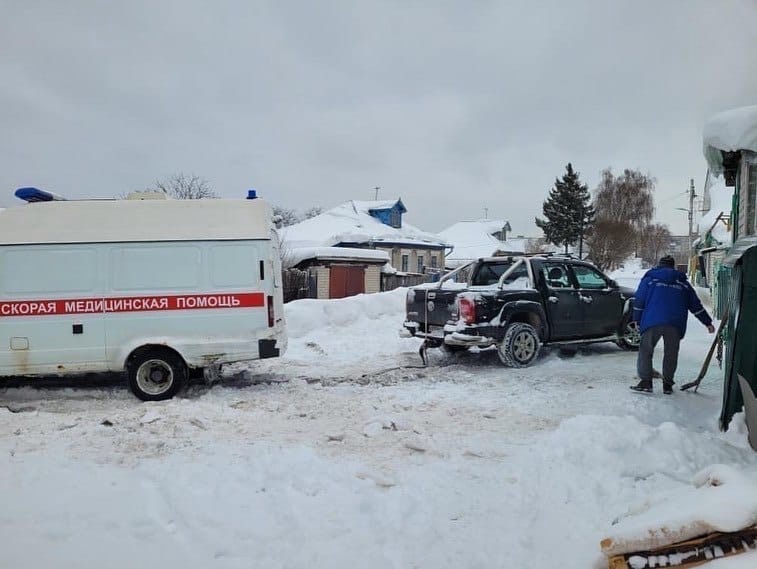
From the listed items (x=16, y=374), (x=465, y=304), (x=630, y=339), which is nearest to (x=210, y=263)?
(x=16, y=374)

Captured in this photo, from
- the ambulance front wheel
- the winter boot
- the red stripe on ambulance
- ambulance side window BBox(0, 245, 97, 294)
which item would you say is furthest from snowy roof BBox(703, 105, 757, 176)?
ambulance side window BBox(0, 245, 97, 294)

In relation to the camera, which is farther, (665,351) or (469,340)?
(469,340)

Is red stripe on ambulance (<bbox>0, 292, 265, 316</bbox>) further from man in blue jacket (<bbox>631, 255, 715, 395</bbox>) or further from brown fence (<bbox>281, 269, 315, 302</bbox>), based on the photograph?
brown fence (<bbox>281, 269, 315, 302</bbox>)

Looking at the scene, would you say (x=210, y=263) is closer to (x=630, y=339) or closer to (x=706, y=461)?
(x=706, y=461)

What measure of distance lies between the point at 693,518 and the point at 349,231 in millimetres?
31783

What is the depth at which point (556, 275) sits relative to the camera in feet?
31.8

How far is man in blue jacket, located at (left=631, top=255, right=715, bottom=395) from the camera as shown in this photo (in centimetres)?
658

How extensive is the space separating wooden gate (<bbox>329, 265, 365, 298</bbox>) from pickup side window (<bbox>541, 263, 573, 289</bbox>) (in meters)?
13.5

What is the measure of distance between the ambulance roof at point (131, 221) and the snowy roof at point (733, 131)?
5721mm

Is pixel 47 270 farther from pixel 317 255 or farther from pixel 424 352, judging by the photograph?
pixel 317 255

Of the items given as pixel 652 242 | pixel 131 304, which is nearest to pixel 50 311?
pixel 131 304

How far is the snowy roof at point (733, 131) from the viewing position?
6.30 metres

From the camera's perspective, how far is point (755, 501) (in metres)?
2.66

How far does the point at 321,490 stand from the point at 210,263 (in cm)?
411
